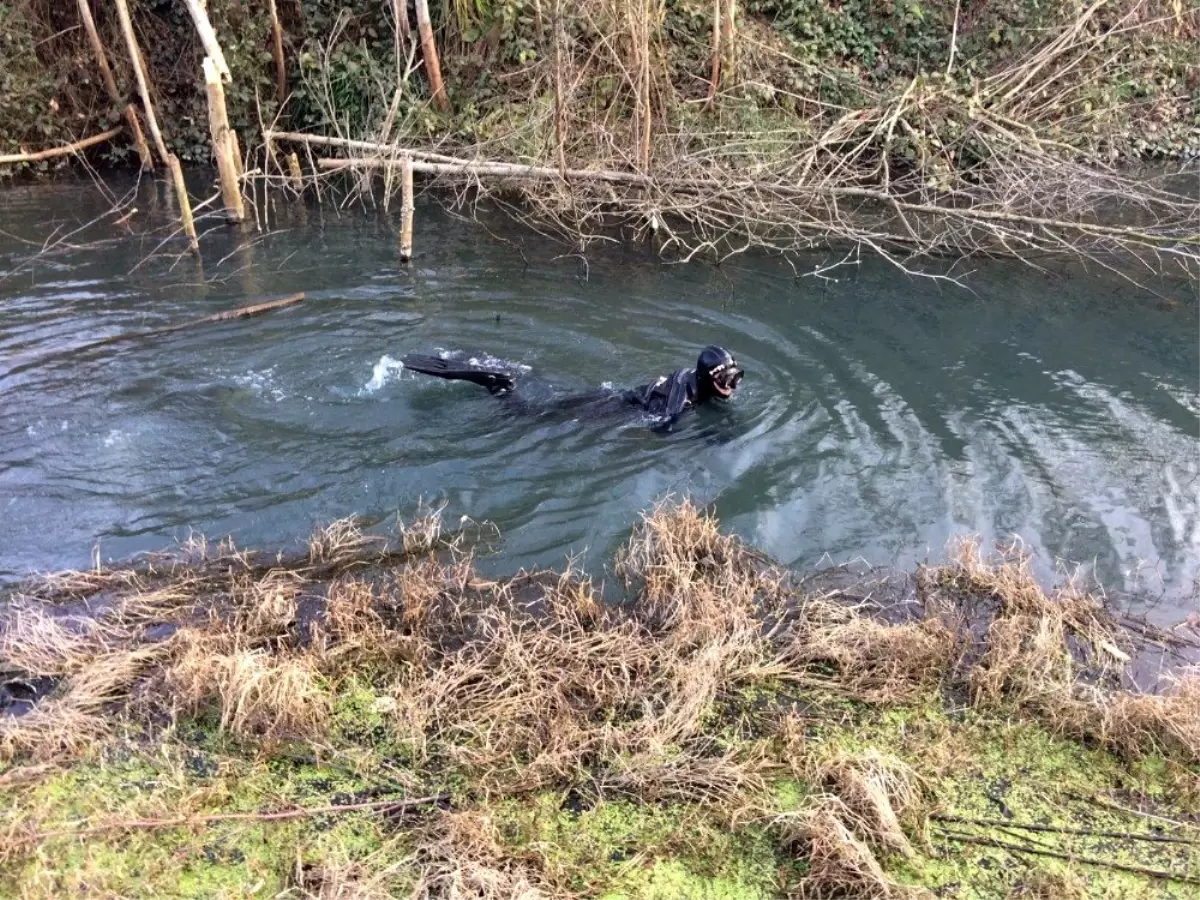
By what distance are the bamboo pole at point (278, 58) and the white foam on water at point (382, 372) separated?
24.7 feet

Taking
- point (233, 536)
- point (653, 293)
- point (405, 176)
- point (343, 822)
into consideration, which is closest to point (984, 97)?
point (653, 293)

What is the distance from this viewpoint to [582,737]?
396 cm

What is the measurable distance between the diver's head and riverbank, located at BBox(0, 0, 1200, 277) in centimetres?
372

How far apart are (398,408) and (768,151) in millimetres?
6607

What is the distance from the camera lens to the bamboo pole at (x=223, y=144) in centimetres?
1040

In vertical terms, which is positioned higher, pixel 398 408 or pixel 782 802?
pixel 398 408

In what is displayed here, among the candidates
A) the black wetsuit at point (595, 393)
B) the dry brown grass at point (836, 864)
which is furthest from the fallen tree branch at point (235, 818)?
the black wetsuit at point (595, 393)

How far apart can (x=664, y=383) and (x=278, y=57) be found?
975cm

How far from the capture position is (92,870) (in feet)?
10.5

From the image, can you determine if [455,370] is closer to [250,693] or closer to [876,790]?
[250,693]

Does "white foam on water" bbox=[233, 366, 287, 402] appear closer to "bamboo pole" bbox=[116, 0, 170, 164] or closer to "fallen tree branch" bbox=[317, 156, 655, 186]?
"fallen tree branch" bbox=[317, 156, 655, 186]

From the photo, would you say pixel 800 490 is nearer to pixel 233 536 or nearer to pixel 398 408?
pixel 398 408

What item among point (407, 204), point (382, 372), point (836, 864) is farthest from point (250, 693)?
point (407, 204)

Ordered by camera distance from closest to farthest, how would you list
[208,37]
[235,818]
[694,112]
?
[235,818], [208,37], [694,112]
